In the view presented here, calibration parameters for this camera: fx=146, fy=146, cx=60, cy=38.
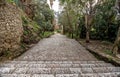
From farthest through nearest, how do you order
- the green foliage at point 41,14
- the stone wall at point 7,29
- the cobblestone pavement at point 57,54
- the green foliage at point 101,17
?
the green foliage at point 41,14
the green foliage at point 101,17
the cobblestone pavement at point 57,54
the stone wall at point 7,29

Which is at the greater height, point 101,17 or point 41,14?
point 41,14

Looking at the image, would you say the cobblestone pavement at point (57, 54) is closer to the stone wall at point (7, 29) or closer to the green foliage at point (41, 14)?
the stone wall at point (7, 29)

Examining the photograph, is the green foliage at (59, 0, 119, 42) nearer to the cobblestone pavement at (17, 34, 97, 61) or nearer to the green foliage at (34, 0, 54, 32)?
the cobblestone pavement at (17, 34, 97, 61)

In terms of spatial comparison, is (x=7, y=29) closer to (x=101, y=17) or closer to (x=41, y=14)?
(x=101, y=17)

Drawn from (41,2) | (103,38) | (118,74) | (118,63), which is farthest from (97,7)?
(41,2)

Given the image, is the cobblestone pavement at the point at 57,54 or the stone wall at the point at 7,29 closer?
the stone wall at the point at 7,29

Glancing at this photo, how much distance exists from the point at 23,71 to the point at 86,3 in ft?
29.5

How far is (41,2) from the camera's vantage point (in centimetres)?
2039

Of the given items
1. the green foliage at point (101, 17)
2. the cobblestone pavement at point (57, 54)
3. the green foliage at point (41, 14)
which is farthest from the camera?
the green foliage at point (41, 14)

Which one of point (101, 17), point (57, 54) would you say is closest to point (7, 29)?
point (57, 54)

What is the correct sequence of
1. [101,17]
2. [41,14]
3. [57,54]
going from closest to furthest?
[57,54], [101,17], [41,14]

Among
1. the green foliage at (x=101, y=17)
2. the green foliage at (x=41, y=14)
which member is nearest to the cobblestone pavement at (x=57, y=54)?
the green foliage at (x=101, y=17)

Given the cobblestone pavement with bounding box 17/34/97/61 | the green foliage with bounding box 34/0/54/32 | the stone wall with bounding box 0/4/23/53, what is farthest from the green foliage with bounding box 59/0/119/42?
the stone wall with bounding box 0/4/23/53

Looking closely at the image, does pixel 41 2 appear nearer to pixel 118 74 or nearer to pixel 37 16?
pixel 37 16
